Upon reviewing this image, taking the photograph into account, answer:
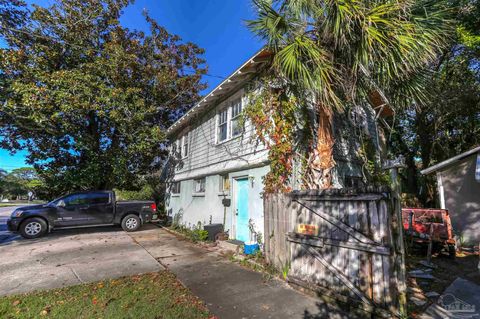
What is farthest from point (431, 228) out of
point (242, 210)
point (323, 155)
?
point (242, 210)

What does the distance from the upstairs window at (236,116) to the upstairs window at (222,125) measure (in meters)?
0.53

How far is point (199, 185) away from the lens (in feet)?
37.0

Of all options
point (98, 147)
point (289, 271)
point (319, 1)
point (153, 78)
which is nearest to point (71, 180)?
point (98, 147)

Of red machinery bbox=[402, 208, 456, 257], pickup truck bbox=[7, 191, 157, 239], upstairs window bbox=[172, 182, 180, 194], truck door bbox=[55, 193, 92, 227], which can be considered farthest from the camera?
upstairs window bbox=[172, 182, 180, 194]

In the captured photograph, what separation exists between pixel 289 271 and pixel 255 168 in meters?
3.19

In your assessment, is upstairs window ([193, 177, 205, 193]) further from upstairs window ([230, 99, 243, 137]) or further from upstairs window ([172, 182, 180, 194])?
upstairs window ([230, 99, 243, 137])

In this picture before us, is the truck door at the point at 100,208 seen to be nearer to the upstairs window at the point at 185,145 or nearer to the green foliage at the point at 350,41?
the upstairs window at the point at 185,145

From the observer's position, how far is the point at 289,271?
4.93 m

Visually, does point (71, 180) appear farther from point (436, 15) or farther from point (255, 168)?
point (436, 15)

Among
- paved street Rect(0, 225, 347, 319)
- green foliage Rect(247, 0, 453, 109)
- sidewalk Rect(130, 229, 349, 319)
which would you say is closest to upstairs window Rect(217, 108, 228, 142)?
A: green foliage Rect(247, 0, 453, 109)

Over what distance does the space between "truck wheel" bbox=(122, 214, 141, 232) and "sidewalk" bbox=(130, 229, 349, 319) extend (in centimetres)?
498

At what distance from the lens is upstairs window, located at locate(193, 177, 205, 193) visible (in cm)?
1095

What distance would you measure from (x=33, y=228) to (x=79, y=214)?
1.54m

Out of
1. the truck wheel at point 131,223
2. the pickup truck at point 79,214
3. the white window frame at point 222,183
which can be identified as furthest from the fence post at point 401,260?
the truck wheel at point 131,223
